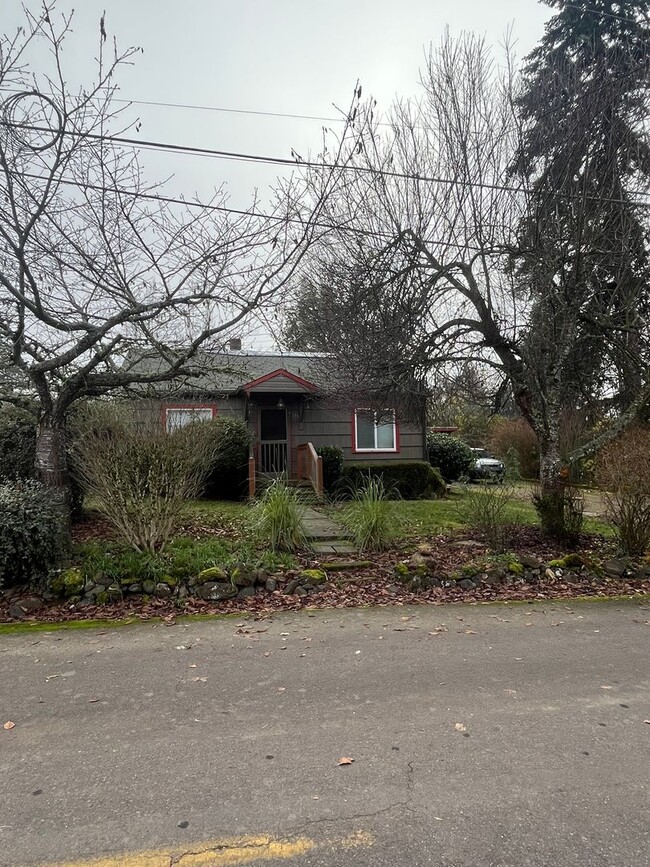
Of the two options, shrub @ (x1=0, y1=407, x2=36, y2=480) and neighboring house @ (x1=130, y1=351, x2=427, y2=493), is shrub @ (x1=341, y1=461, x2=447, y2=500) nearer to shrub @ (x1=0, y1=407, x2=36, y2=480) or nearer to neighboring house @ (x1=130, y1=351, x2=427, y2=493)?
neighboring house @ (x1=130, y1=351, x2=427, y2=493)

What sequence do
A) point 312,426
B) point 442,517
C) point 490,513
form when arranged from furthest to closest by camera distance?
point 312,426 → point 442,517 → point 490,513

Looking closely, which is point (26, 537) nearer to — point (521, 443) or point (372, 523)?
point (372, 523)

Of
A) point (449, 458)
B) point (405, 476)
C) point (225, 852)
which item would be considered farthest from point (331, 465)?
point (225, 852)

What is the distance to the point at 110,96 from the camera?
602cm

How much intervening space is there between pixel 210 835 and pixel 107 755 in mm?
938

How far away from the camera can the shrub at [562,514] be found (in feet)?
25.7

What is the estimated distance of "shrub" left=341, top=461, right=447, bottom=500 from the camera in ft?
47.3

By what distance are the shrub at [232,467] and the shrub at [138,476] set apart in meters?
5.31

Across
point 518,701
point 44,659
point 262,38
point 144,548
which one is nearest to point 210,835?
point 518,701

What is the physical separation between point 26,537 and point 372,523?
4182mm

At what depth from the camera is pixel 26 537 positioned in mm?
5664

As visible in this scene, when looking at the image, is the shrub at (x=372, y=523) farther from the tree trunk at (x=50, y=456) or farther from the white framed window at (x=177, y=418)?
the tree trunk at (x=50, y=456)

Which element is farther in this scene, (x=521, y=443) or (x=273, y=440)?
(x=521, y=443)

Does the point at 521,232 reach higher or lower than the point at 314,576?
higher
